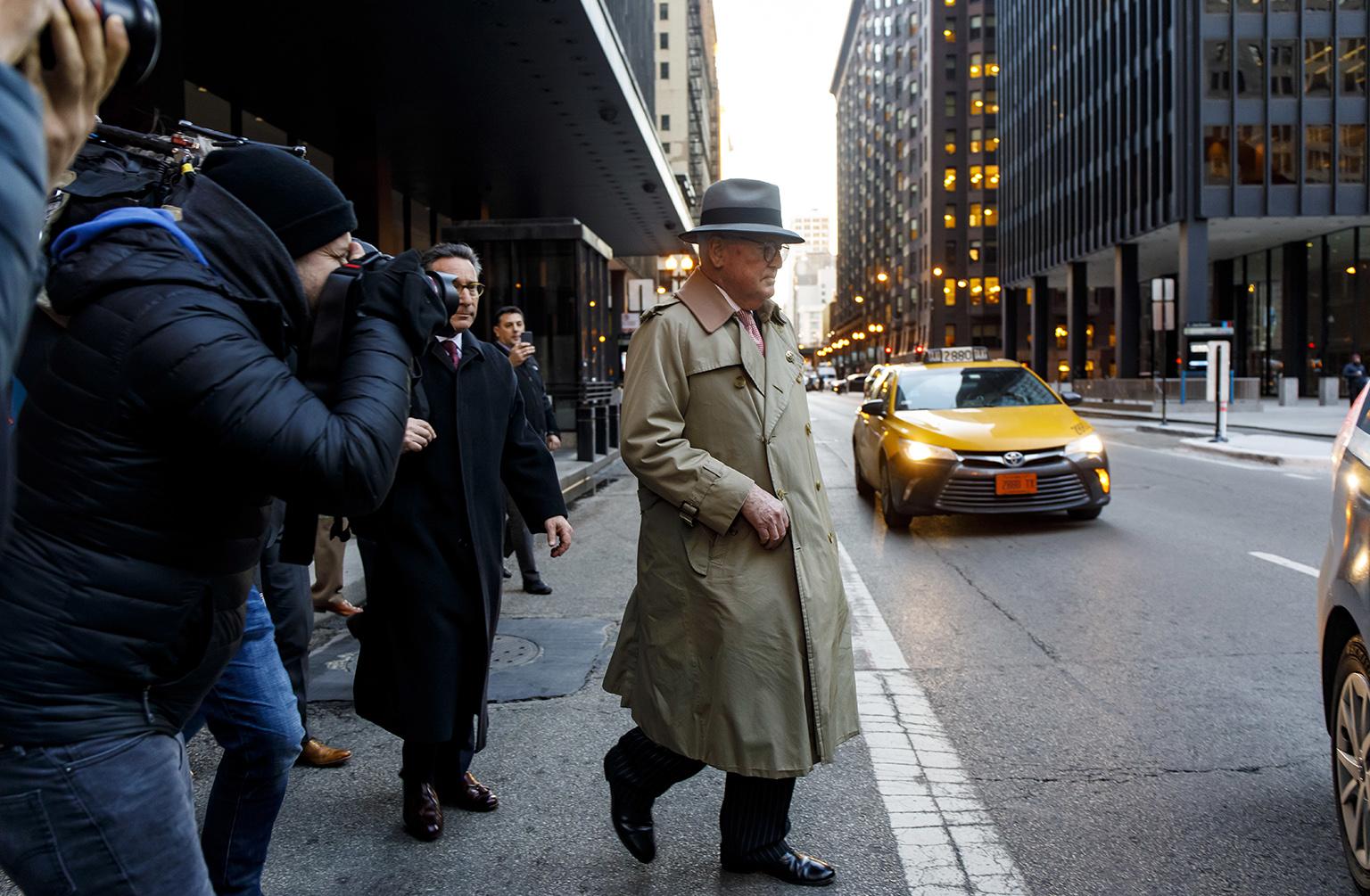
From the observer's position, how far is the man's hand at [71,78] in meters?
1.00

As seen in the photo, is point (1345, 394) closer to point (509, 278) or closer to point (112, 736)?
point (509, 278)

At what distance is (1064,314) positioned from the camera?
91.5 metres

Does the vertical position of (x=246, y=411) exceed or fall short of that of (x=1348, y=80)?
it falls short

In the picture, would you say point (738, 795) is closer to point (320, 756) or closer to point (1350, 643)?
point (1350, 643)

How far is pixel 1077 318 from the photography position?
5975 centimetres

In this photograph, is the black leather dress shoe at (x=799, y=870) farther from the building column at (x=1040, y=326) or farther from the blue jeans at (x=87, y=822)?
the building column at (x=1040, y=326)

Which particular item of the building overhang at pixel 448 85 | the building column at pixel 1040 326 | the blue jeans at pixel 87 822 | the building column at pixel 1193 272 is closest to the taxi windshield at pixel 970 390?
the building overhang at pixel 448 85

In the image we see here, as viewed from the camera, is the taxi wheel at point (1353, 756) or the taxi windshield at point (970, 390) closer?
the taxi wheel at point (1353, 756)

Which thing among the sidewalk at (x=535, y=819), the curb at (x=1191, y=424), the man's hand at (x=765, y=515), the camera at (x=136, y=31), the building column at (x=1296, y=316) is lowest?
the sidewalk at (x=535, y=819)

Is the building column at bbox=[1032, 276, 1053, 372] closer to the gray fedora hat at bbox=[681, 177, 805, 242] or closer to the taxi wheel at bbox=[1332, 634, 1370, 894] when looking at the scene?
the taxi wheel at bbox=[1332, 634, 1370, 894]

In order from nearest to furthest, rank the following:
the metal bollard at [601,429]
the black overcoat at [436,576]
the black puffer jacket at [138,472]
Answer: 1. the black puffer jacket at [138,472]
2. the black overcoat at [436,576]
3. the metal bollard at [601,429]

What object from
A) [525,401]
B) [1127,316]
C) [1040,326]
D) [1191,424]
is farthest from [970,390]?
[1040,326]

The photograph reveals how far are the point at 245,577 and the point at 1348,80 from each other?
52.7m

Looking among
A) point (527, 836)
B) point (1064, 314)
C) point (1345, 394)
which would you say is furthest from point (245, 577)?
point (1064, 314)
